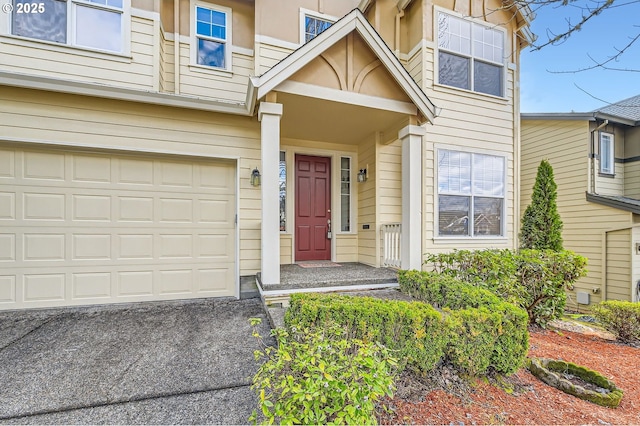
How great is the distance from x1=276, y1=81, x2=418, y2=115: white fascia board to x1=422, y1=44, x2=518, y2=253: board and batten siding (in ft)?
4.61

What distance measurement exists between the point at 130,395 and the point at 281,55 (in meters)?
5.45

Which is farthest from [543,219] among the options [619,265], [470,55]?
[470,55]

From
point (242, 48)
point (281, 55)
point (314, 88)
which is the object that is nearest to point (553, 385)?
point (314, 88)

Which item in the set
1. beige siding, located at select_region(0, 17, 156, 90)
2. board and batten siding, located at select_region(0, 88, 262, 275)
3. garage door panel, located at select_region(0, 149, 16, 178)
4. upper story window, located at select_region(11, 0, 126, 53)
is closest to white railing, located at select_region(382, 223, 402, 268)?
board and batten siding, located at select_region(0, 88, 262, 275)

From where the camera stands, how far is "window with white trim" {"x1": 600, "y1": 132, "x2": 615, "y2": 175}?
7.86 metres

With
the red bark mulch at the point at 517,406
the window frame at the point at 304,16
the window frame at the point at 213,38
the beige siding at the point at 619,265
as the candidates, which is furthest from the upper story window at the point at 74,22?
the beige siding at the point at 619,265

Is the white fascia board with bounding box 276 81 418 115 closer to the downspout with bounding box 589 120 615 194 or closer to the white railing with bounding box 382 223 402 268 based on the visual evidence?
the white railing with bounding box 382 223 402 268

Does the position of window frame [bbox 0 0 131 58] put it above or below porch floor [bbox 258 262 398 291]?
above

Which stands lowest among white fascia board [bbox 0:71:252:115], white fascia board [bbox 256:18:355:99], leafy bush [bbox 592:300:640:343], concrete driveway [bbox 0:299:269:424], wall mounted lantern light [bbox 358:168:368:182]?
leafy bush [bbox 592:300:640:343]

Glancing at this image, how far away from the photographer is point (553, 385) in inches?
107

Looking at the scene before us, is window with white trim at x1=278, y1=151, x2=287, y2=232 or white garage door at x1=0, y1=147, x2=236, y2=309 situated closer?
white garage door at x1=0, y1=147, x2=236, y2=309

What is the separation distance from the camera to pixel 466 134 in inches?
232

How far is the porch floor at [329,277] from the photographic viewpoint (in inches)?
152

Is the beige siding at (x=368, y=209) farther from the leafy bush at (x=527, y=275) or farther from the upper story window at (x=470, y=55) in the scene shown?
the upper story window at (x=470, y=55)
